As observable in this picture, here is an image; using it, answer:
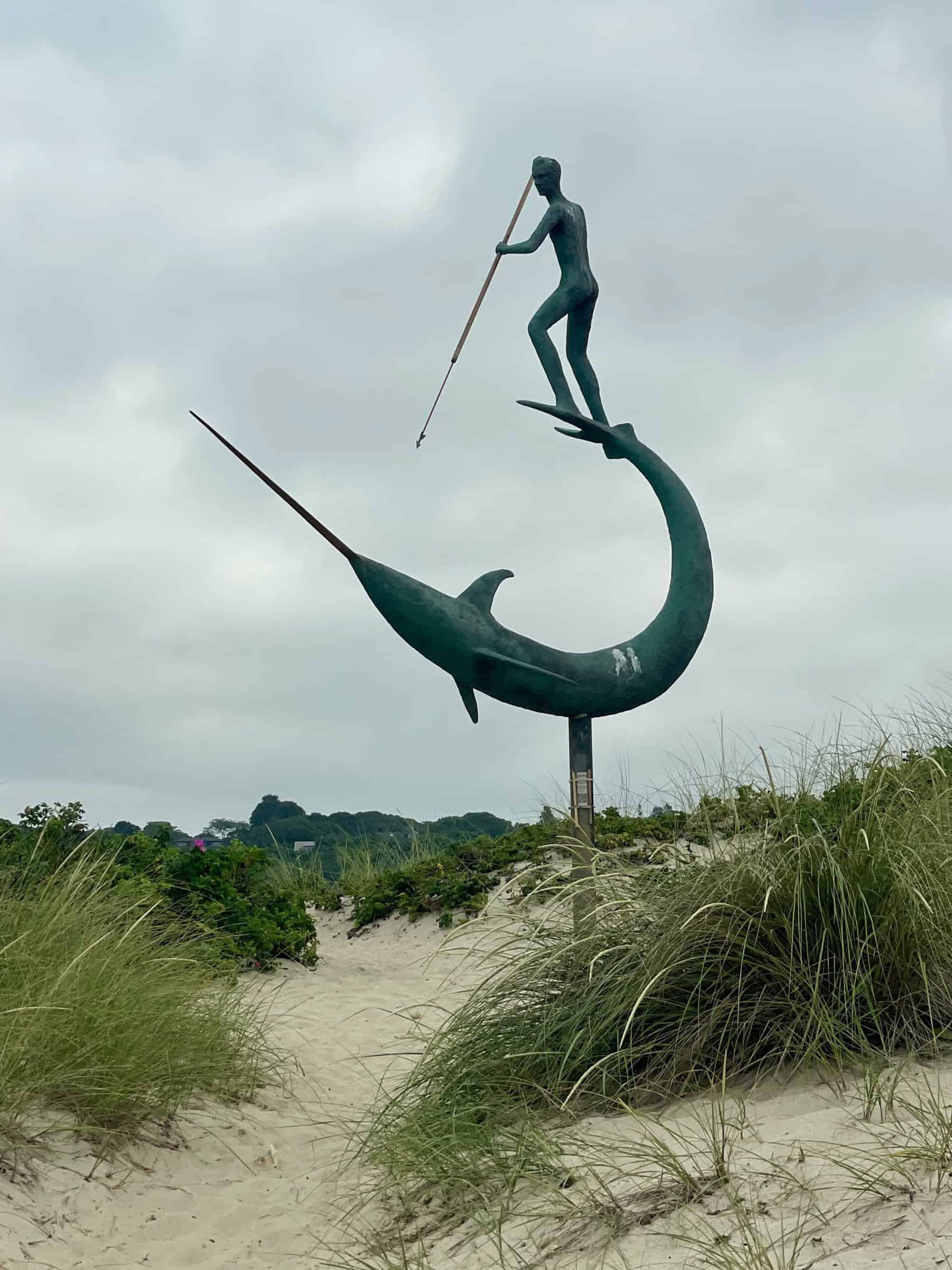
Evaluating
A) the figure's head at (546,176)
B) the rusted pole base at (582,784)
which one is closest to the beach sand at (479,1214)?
the rusted pole base at (582,784)

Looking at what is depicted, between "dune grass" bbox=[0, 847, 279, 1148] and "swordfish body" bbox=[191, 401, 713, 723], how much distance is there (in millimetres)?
1887

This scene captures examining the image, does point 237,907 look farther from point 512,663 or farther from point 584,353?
point 584,353

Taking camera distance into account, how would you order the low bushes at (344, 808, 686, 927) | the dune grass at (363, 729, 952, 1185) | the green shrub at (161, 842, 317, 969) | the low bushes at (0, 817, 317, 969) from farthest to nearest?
the low bushes at (344, 808, 686, 927) → the green shrub at (161, 842, 317, 969) → the low bushes at (0, 817, 317, 969) → the dune grass at (363, 729, 952, 1185)

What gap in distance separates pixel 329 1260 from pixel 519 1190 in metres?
0.69

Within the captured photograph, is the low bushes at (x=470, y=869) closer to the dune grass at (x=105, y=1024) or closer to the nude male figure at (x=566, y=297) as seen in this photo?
the dune grass at (x=105, y=1024)

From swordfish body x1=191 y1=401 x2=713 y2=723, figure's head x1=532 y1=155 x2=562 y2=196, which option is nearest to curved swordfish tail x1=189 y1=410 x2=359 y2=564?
swordfish body x1=191 y1=401 x2=713 y2=723

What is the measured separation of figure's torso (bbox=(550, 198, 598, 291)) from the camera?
22.0 feet

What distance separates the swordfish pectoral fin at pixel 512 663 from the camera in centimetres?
586

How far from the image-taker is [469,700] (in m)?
6.06

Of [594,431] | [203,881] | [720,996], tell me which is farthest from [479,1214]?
[203,881]


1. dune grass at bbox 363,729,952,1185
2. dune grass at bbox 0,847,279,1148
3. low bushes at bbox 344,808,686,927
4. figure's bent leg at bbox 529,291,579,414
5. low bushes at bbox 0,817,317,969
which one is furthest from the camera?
low bushes at bbox 344,808,686,927

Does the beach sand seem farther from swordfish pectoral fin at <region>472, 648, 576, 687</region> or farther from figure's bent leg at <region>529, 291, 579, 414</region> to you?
figure's bent leg at <region>529, 291, 579, 414</region>

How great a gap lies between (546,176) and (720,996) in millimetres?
4717

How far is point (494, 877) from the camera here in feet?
32.1
